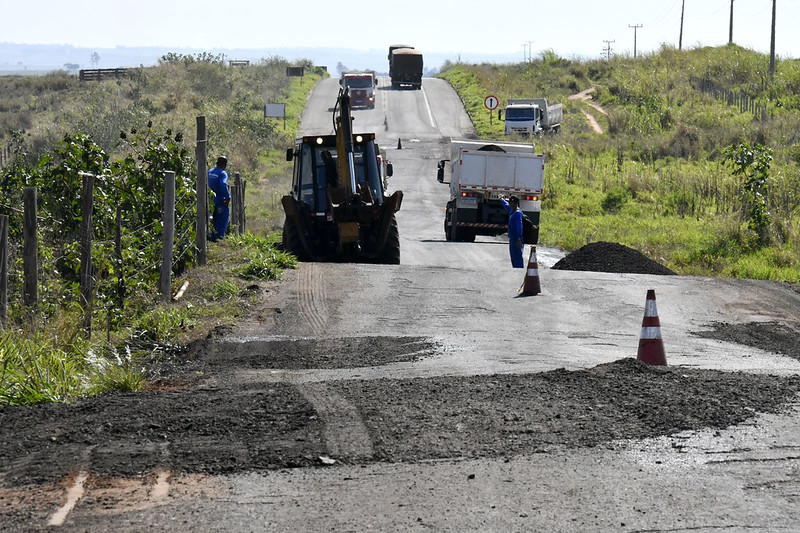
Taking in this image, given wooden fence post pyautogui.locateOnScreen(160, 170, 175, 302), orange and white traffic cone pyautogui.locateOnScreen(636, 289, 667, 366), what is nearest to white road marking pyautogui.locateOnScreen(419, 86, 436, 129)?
wooden fence post pyautogui.locateOnScreen(160, 170, 175, 302)

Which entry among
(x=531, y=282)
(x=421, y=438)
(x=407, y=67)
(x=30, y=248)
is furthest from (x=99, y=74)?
(x=421, y=438)

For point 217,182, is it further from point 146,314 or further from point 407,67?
point 407,67

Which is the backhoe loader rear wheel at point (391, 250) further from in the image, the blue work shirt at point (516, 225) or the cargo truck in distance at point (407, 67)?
the cargo truck in distance at point (407, 67)

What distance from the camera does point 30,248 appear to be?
9430mm

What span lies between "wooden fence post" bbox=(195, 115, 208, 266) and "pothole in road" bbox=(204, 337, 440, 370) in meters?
5.46

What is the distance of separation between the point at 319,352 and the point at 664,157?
37.2 meters

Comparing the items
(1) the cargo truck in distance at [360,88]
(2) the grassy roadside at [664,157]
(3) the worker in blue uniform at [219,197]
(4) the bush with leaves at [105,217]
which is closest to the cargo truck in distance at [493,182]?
(2) the grassy roadside at [664,157]

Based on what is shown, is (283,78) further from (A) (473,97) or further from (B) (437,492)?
(B) (437,492)

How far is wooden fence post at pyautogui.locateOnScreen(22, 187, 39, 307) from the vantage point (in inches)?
367

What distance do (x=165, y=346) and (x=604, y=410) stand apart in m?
4.99

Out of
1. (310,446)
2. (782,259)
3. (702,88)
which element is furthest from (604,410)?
(702,88)

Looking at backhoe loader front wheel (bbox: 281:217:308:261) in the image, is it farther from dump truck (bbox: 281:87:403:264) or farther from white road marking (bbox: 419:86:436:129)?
white road marking (bbox: 419:86:436:129)

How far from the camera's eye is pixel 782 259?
23.4 m

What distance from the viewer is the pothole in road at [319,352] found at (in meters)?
9.69
